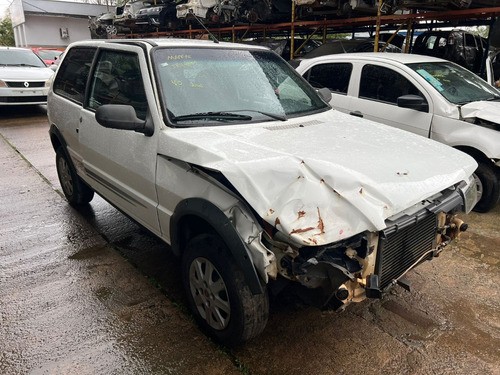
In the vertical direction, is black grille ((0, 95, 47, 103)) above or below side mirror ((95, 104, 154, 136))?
below

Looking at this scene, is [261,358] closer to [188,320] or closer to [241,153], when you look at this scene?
[188,320]

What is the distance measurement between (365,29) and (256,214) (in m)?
11.0

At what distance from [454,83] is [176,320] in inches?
176

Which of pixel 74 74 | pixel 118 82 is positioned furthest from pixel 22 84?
pixel 118 82

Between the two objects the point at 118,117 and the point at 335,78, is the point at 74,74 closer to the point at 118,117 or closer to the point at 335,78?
the point at 118,117

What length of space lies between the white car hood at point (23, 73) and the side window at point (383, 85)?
8356mm

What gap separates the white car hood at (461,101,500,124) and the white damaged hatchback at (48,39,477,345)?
6.35 ft

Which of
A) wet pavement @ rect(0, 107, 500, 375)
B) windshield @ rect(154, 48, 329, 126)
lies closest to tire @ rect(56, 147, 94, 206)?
wet pavement @ rect(0, 107, 500, 375)

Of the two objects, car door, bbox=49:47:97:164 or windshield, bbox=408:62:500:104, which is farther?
windshield, bbox=408:62:500:104

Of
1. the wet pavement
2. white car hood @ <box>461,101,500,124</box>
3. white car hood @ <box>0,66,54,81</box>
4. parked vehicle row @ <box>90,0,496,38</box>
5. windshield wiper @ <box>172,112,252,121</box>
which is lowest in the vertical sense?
the wet pavement

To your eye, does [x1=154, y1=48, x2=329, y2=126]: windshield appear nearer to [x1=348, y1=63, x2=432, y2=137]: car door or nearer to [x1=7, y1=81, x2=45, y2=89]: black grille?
[x1=348, y1=63, x2=432, y2=137]: car door

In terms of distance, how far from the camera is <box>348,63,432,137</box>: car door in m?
4.88

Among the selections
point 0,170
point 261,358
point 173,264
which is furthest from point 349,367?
point 0,170

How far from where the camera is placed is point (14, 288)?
124 inches
